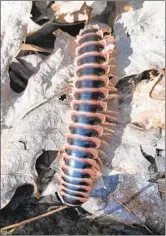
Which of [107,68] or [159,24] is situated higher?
[159,24]

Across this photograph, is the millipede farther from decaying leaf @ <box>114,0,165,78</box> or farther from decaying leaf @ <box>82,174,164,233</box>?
decaying leaf @ <box>82,174,164,233</box>

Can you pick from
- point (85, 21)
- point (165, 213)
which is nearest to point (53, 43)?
point (85, 21)

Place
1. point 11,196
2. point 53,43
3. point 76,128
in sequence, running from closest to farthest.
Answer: point 76,128 < point 11,196 < point 53,43

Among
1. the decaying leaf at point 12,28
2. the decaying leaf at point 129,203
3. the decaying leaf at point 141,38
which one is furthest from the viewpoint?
the decaying leaf at point 12,28

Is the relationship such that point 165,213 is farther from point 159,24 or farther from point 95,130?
point 159,24

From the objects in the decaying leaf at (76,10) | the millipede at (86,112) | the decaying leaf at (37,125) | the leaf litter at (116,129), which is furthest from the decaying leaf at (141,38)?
the decaying leaf at (37,125)

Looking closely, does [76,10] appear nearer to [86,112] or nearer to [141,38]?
[141,38]

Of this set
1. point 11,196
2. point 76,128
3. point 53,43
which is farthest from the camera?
point 53,43

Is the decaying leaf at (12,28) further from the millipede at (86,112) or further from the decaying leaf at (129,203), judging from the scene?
the decaying leaf at (129,203)
